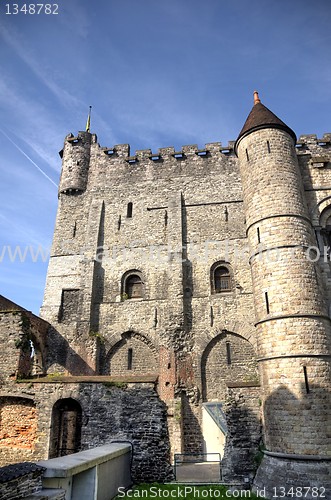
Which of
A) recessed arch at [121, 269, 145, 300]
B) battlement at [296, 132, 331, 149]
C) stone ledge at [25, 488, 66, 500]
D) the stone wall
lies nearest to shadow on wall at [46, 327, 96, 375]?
recessed arch at [121, 269, 145, 300]

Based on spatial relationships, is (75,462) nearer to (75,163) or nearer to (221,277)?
(221,277)

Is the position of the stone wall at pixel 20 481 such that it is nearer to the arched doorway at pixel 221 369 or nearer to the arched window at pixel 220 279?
the arched doorway at pixel 221 369

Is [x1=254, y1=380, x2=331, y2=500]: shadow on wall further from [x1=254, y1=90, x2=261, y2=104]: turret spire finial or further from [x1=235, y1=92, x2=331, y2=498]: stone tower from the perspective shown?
[x1=254, y1=90, x2=261, y2=104]: turret spire finial

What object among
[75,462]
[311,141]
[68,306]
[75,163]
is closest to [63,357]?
[68,306]

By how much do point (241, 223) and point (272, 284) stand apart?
626 cm

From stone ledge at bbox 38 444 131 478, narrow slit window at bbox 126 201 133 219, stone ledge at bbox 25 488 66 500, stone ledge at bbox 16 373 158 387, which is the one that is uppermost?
narrow slit window at bbox 126 201 133 219

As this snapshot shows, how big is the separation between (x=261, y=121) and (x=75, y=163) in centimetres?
1063

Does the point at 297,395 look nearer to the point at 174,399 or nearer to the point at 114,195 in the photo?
the point at 174,399

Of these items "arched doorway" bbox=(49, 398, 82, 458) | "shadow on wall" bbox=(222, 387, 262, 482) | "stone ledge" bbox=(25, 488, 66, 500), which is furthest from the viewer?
"arched doorway" bbox=(49, 398, 82, 458)

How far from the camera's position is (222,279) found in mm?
16078

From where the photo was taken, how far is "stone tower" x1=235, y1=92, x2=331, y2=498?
29.8ft

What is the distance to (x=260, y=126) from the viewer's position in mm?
13203

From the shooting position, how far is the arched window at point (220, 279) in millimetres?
15867

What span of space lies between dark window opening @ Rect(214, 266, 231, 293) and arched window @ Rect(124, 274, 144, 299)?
137 inches
